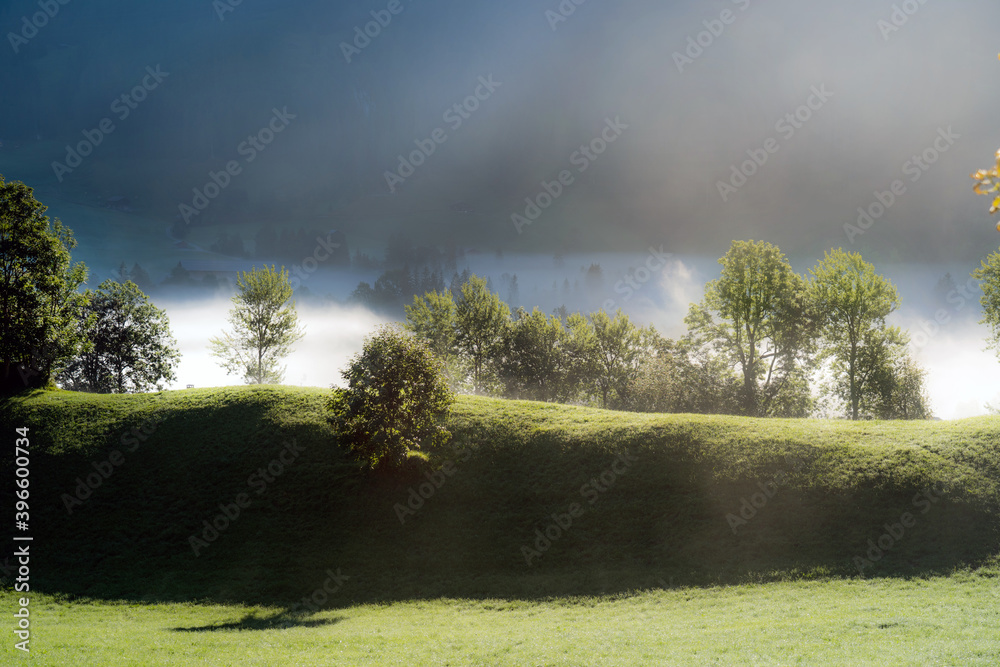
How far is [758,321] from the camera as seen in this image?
69000mm

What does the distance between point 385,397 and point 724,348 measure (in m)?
49.7

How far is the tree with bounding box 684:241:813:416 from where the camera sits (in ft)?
224

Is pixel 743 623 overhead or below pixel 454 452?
below

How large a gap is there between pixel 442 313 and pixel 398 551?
51.6 meters

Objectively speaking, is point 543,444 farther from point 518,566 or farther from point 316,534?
point 316,534

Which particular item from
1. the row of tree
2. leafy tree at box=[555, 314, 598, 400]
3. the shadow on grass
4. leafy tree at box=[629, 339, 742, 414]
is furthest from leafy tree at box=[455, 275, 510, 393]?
the shadow on grass

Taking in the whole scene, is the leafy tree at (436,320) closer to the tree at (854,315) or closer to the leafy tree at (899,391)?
the tree at (854,315)

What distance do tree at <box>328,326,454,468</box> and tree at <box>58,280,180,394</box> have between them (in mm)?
56031

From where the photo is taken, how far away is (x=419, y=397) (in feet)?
126

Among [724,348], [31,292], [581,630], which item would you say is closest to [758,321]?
[724,348]

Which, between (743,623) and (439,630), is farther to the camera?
(439,630)

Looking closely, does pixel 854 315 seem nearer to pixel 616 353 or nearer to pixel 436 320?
pixel 616 353

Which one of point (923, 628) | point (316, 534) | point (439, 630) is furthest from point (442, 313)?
point (923, 628)

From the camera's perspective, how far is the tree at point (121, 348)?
257 feet
